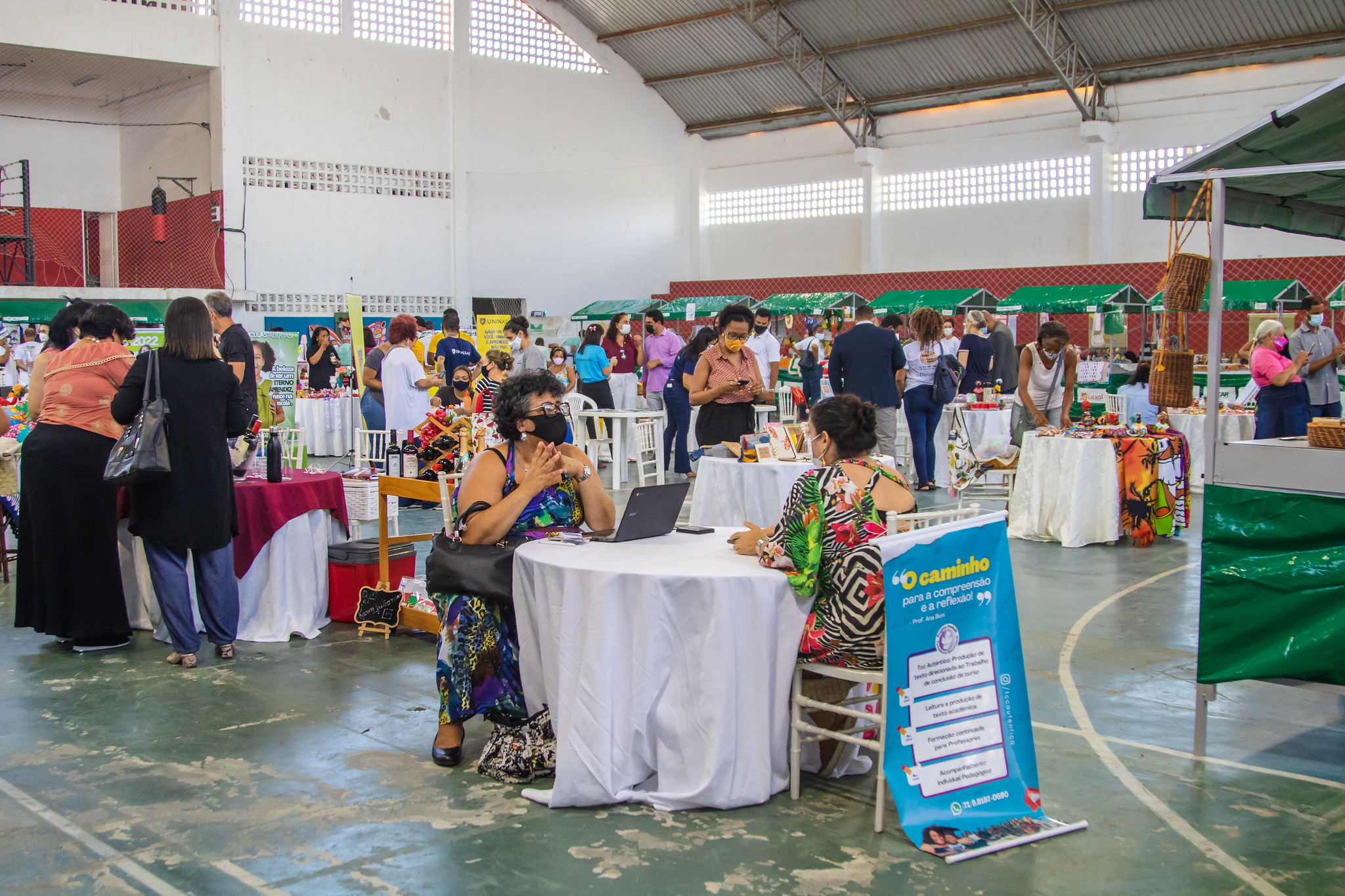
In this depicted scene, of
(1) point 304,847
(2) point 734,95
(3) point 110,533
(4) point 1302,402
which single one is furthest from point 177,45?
(1) point 304,847

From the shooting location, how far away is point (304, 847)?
2.86 metres

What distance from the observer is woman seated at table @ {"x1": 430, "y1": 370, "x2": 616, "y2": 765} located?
3.46 meters

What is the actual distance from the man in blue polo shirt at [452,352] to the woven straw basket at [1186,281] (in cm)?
652

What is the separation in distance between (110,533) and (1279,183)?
199 inches

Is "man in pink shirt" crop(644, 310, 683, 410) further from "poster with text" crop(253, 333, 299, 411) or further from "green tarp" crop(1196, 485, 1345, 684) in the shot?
"green tarp" crop(1196, 485, 1345, 684)

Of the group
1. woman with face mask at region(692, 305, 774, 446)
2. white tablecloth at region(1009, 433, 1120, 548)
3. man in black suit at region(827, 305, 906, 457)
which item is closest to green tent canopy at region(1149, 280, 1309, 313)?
man in black suit at region(827, 305, 906, 457)

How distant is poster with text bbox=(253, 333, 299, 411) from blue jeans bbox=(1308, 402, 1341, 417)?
886cm

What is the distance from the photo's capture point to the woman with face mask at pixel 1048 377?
294 inches

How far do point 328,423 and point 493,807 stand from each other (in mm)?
10250

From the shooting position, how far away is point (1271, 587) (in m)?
3.45

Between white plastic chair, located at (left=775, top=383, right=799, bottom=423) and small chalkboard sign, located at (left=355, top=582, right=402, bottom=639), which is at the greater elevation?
white plastic chair, located at (left=775, top=383, right=799, bottom=423)

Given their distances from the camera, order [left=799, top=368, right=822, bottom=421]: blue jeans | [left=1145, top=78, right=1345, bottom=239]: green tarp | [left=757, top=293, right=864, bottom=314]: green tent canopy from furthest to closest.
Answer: [left=757, top=293, right=864, bottom=314]: green tent canopy < [left=799, top=368, right=822, bottom=421]: blue jeans < [left=1145, top=78, right=1345, bottom=239]: green tarp

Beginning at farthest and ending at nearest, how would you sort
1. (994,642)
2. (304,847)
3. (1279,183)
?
(1279,183) → (994,642) → (304,847)

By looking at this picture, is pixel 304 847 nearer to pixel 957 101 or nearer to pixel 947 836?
pixel 947 836
